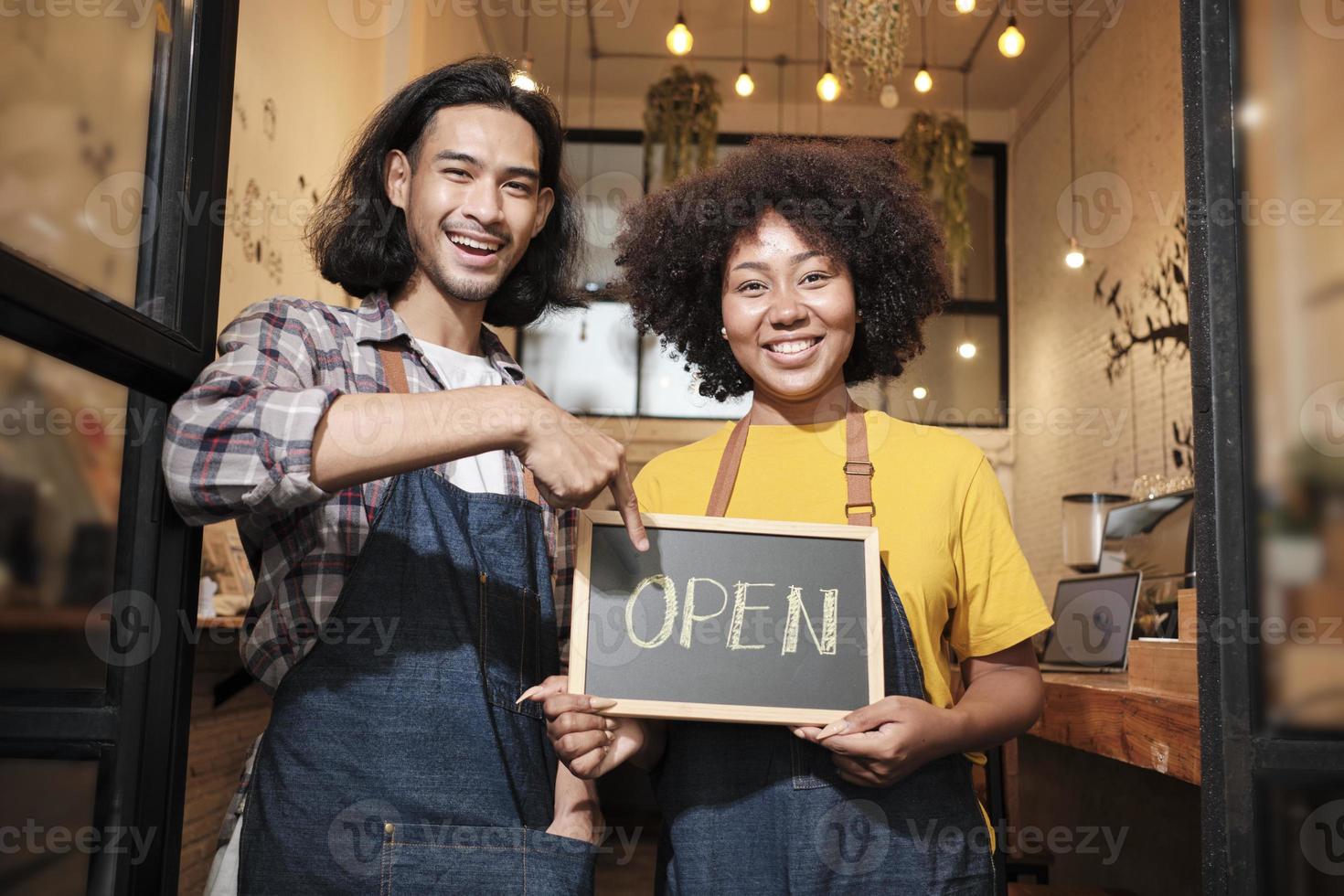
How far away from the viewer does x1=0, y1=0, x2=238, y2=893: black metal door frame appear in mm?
1143

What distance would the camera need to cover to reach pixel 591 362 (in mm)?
9070

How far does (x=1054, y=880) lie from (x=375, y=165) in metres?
3.64

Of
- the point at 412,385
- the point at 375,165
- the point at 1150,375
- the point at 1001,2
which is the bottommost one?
the point at 412,385

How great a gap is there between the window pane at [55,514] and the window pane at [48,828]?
3.6 inches

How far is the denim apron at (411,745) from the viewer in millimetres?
1312

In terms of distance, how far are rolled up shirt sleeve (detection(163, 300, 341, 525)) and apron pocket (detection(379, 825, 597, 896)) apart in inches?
17.5

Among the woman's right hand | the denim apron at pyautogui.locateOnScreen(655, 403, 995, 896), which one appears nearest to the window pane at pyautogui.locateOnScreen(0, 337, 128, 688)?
the woman's right hand

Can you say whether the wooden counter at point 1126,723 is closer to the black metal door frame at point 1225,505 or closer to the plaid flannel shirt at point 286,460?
the black metal door frame at point 1225,505

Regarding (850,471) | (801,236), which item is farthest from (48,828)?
(801,236)

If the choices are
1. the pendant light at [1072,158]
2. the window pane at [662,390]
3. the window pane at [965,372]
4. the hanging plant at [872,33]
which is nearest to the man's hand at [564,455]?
the hanging plant at [872,33]

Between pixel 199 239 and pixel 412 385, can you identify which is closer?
pixel 199 239

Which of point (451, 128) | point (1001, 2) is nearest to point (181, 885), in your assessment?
point (451, 128)

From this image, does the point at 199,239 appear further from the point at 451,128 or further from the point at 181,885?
the point at 181,885

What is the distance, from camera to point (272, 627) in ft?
4.52
